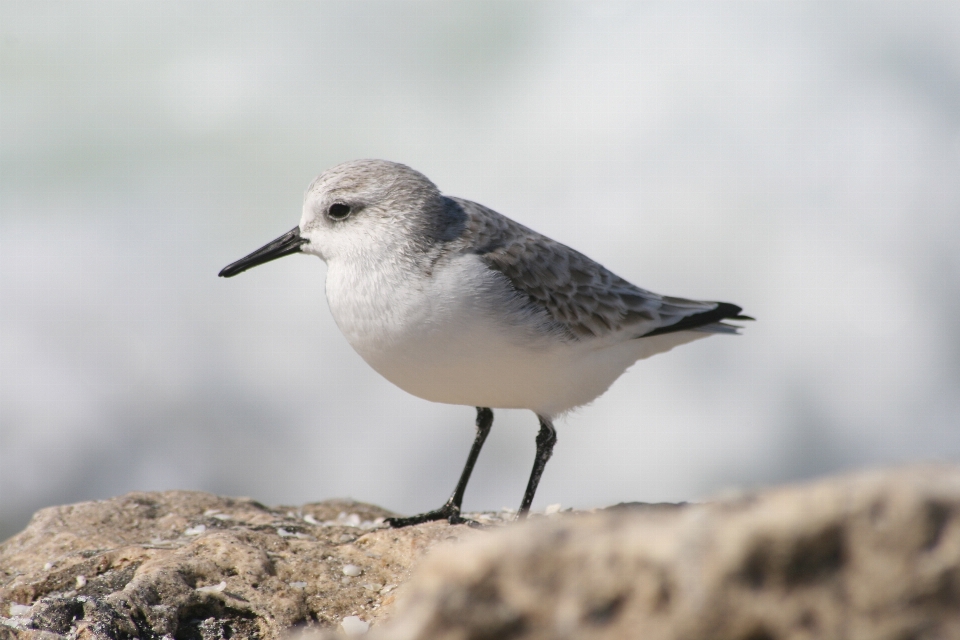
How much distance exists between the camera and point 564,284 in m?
5.94

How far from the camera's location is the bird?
5238 millimetres

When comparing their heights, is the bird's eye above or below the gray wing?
above

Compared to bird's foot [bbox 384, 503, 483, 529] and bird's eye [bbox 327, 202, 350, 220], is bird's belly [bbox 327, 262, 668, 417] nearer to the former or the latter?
bird's eye [bbox 327, 202, 350, 220]

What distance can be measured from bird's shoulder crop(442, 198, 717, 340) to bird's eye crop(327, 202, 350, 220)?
27.9 inches

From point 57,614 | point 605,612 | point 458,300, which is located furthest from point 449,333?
point 605,612

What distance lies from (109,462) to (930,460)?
12872 millimetres

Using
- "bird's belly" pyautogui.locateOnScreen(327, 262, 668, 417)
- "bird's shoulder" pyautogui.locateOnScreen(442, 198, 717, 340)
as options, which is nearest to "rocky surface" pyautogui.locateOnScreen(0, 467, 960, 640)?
"bird's belly" pyautogui.locateOnScreen(327, 262, 668, 417)

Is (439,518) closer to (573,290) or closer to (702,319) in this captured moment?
(573,290)

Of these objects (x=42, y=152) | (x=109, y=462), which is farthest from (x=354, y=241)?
(x=42, y=152)

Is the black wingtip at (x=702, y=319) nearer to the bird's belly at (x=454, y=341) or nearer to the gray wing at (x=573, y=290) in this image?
the gray wing at (x=573, y=290)

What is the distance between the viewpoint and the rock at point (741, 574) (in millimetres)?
2033

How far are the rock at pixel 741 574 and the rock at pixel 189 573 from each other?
93.7 inches

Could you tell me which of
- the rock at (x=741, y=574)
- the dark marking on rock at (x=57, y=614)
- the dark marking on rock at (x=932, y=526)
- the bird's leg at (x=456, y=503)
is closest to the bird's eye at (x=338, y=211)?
the bird's leg at (x=456, y=503)

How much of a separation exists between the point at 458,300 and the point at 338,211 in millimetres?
1018
